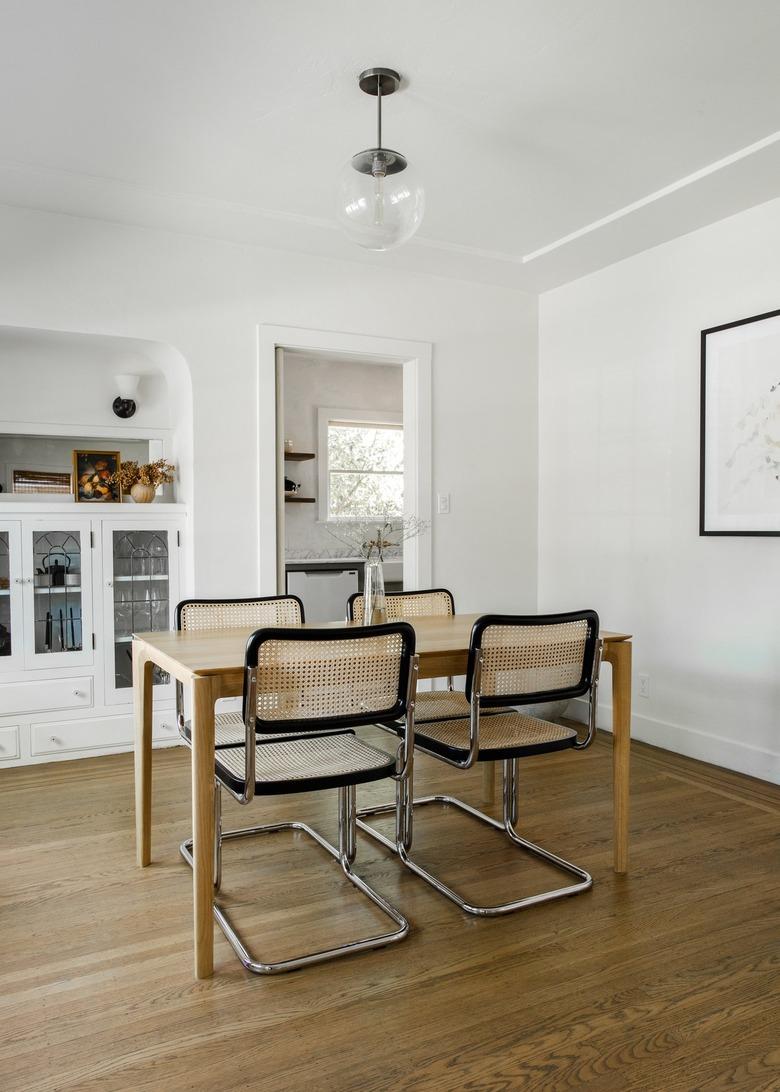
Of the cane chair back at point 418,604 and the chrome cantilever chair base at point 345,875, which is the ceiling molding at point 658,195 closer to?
the cane chair back at point 418,604

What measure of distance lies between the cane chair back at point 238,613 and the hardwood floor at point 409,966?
0.72 m

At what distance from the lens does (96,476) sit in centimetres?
406

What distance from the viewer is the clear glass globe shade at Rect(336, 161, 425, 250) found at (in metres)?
2.41

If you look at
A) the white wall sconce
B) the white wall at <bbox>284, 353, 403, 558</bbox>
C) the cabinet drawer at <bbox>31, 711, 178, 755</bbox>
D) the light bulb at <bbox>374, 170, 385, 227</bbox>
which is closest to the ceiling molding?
the light bulb at <bbox>374, 170, 385, 227</bbox>

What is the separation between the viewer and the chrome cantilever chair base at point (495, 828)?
2.26m

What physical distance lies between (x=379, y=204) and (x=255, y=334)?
1.73 m

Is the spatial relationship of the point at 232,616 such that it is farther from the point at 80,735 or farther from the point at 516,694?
the point at 80,735

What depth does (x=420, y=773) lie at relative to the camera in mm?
3510

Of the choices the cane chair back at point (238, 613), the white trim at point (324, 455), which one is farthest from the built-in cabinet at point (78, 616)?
the white trim at point (324, 455)

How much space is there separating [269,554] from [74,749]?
1278 millimetres

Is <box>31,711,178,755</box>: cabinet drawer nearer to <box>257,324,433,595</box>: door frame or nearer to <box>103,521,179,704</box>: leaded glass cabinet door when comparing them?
<box>103,521,179,704</box>: leaded glass cabinet door

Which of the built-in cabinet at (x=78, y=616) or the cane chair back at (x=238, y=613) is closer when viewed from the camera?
the cane chair back at (x=238, y=613)

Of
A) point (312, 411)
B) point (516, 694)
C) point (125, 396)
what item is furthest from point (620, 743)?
point (312, 411)

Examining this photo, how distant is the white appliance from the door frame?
1.59 meters
